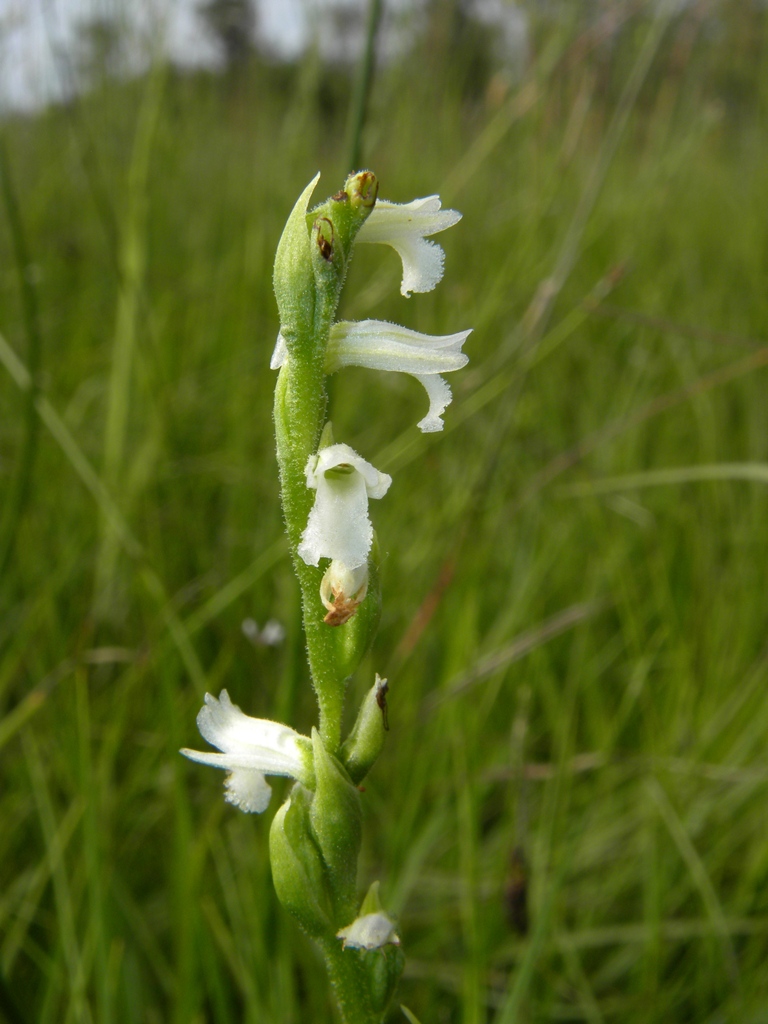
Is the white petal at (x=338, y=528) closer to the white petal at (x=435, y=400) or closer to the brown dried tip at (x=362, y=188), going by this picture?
the white petal at (x=435, y=400)

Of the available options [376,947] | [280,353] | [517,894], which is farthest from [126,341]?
[376,947]

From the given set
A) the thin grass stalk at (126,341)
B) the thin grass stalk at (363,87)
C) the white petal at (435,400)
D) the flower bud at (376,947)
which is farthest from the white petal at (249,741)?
the thin grass stalk at (126,341)

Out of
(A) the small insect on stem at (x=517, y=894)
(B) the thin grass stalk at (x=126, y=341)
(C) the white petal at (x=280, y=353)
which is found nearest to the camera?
(C) the white petal at (x=280, y=353)

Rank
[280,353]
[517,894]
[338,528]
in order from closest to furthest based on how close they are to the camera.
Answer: [338,528] < [280,353] < [517,894]

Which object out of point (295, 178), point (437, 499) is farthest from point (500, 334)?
point (437, 499)

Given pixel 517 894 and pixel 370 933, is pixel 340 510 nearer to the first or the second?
pixel 370 933

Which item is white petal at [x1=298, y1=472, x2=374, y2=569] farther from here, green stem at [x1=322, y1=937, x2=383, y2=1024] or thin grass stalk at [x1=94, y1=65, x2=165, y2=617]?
thin grass stalk at [x1=94, y1=65, x2=165, y2=617]
